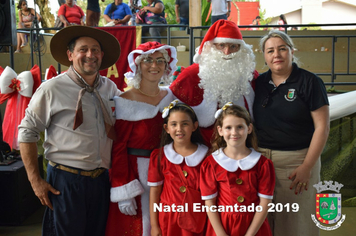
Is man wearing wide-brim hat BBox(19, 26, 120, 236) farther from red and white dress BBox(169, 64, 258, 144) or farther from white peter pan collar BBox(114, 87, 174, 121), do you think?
red and white dress BBox(169, 64, 258, 144)

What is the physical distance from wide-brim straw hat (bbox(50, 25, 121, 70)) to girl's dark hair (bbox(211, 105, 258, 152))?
92 cm

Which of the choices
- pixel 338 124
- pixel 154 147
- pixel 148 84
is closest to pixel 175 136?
pixel 154 147

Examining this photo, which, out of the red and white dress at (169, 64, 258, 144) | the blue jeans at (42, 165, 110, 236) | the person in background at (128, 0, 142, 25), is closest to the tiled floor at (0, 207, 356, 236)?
the blue jeans at (42, 165, 110, 236)

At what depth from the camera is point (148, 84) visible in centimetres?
232

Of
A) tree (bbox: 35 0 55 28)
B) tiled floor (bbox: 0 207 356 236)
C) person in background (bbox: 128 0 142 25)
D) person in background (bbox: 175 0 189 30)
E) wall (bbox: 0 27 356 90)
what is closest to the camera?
tiled floor (bbox: 0 207 356 236)

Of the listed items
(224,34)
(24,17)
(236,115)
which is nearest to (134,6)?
(24,17)

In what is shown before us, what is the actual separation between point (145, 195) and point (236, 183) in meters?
0.63

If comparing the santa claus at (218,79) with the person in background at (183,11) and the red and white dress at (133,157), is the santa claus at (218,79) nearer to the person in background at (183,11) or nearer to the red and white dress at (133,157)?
the red and white dress at (133,157)

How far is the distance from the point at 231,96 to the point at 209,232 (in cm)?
91

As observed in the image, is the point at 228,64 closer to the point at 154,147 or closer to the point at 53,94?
the point at 154,147

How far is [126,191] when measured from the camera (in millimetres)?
2158

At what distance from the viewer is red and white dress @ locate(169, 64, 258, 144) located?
2359 millimetres

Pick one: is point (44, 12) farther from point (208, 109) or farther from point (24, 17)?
point (208, 109)

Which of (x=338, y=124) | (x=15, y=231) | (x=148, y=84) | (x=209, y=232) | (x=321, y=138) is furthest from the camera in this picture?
(x=338, y=124)
